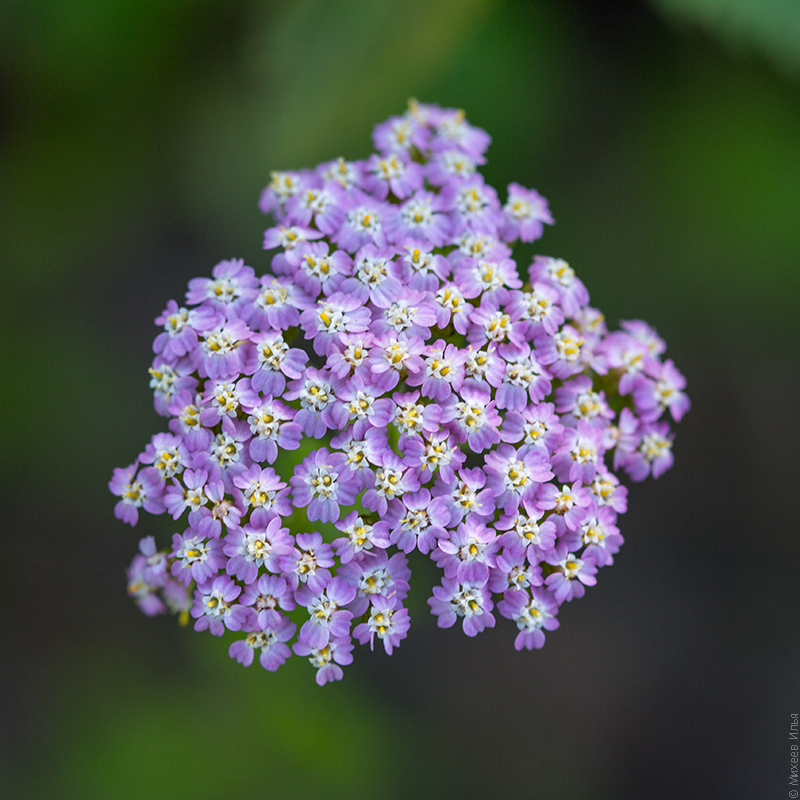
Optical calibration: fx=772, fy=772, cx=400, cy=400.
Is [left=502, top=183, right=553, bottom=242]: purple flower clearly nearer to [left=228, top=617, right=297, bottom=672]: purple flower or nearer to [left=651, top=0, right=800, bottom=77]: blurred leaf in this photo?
[left=651, top=0, right=800, bottom=77]: blurred leaf

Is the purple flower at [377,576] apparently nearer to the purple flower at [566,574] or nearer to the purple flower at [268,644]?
the purple flower at [268,644]

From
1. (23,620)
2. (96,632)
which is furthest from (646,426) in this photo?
(23,620)

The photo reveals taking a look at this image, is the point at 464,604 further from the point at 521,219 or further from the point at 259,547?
the point at 521,219

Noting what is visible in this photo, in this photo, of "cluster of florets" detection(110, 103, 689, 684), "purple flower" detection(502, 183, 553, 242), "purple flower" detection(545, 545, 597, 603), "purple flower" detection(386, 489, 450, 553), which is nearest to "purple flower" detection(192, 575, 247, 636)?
"cluster of florets" detection(110, 103, 689, 684)

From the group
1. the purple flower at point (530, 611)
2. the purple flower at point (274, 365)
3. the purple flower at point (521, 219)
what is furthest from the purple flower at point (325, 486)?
the purple flower at point (521, 219)

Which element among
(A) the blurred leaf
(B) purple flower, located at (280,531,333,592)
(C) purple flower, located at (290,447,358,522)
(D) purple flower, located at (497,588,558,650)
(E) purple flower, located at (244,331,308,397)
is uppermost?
(A) the blurred leaf

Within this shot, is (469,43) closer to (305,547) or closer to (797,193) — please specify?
(797,193)
